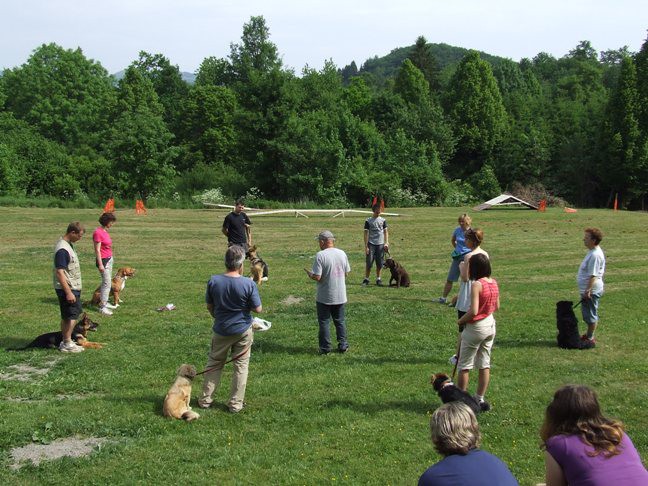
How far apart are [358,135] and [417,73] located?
1021 inches

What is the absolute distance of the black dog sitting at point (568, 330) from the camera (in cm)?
959

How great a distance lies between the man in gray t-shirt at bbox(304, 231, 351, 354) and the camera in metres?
9.10

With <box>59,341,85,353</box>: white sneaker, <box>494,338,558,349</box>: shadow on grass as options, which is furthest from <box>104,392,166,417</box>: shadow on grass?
<box>494,338,558,349</box>: shadow on grass

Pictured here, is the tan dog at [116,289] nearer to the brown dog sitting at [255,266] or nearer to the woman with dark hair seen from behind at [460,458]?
the brown dog sitting at [255,266]

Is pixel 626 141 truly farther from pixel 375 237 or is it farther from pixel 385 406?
pixel 385 406

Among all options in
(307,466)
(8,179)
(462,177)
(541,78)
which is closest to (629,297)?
(307,466)

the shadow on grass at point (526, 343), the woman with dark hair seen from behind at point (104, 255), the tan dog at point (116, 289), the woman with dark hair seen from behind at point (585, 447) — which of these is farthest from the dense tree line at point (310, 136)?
the woman with dark hair seen from behind at point (585, 447)

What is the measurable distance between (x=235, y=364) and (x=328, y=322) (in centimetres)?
247

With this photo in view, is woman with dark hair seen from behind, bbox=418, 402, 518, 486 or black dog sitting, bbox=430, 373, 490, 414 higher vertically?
woman with dark hair seen from behind, bbox=418, 402, 518, 486

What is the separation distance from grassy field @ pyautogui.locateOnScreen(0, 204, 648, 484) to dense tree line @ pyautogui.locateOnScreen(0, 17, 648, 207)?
26.5m

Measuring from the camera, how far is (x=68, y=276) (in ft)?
29.5

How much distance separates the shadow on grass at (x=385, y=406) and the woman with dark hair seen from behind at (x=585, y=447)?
3557 millimetres

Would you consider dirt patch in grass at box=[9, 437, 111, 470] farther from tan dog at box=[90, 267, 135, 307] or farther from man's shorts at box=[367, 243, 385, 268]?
man's shorts at box=[367, 243, 385, 268]

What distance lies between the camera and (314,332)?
1065 centimetres
